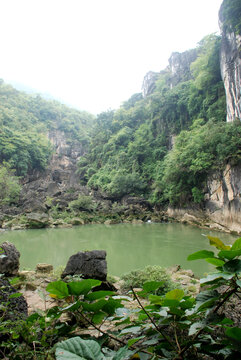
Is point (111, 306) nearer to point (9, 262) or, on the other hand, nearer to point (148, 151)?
point (9, 262)

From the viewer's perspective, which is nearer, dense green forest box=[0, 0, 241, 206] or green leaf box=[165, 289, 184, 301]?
green leaf box=[165, 289, 184, 301]

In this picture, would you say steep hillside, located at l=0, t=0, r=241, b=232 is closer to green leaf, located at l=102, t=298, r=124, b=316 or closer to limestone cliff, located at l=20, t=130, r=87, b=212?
limestone cliff, located at l=20, t=130, r=87, b=212

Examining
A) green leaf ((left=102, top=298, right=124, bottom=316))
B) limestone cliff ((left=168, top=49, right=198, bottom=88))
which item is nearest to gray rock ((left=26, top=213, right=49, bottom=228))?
green leaf ((left=102, top=298, right=124, bottom=316))

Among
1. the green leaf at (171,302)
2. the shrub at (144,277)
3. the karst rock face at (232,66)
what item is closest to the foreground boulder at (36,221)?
the shrub at (144,277)

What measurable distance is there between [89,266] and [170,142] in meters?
22.6

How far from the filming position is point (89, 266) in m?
3.77

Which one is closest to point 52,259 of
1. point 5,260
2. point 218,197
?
point 5,260

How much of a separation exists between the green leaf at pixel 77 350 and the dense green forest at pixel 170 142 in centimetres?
1349

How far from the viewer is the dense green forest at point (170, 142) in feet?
48.2

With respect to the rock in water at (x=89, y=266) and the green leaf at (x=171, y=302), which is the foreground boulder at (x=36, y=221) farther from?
the green leaf at (x=171, y=302)

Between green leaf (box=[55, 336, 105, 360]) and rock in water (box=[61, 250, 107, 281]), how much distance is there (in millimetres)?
3341

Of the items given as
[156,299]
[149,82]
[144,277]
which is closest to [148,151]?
[149,82]

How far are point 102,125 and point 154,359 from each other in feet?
116

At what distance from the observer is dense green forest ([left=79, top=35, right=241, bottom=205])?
14.7m
